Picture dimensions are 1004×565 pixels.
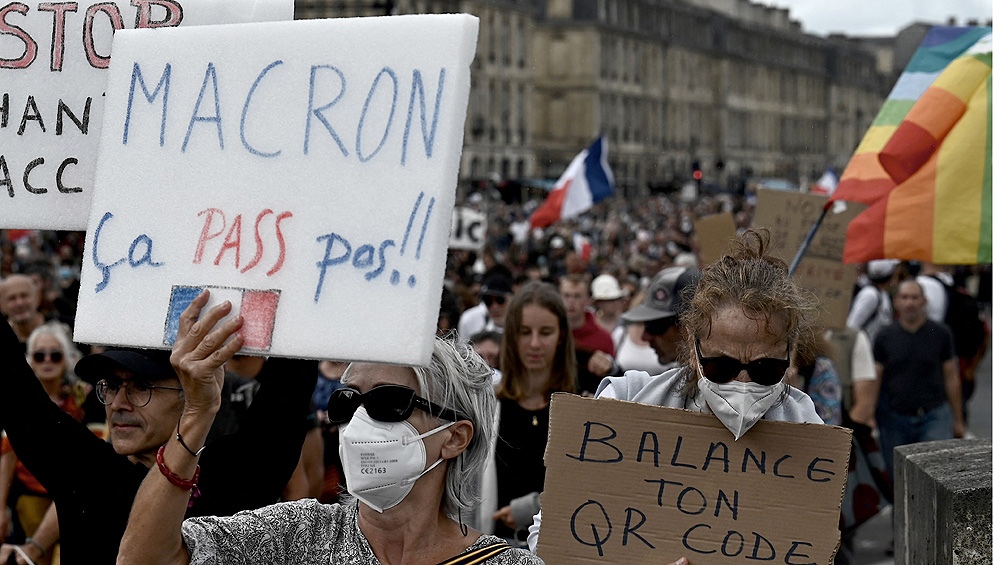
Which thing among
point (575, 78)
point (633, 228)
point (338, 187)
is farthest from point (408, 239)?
point (575, 78)

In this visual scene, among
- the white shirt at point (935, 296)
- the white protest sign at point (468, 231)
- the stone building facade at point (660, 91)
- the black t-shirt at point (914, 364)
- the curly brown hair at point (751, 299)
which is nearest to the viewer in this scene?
the curly brown hair at point (751, 299)

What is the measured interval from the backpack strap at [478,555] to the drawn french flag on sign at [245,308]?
1.91 feet

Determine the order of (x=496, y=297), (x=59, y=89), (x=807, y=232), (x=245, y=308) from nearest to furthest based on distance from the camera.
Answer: (x=245, y=308)
(x=59, y=89)
(x=807, y=232)
(x=496, y=297)

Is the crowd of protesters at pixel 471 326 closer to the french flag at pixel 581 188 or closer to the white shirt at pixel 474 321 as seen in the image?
the white shirt at pixel 474 321

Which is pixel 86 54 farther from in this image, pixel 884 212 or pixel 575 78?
pixel 575 78

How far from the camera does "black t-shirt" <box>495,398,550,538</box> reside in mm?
4484

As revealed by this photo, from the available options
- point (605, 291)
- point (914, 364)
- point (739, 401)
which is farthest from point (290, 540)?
point (605, 291)

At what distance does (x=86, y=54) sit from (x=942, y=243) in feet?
11.1

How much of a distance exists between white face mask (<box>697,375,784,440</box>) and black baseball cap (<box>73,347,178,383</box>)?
1.13 metres

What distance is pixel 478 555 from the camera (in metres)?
2.57

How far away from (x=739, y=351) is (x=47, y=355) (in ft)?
14.3

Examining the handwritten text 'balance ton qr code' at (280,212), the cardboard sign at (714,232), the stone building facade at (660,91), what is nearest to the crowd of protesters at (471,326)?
the cardboard sign at (714,232)

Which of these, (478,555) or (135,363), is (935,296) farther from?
(478,555)

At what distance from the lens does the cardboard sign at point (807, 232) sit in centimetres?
694
